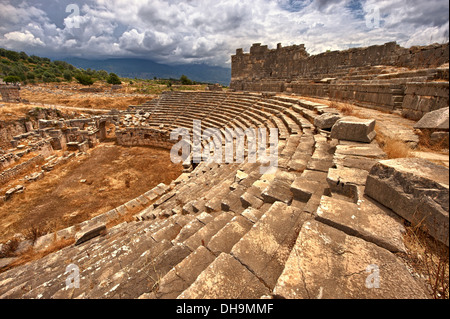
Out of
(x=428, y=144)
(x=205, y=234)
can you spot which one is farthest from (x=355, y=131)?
(x=205, y=234)

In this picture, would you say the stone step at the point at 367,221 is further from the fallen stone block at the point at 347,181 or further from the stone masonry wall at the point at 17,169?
the stone masonry wall at the point at 17,169

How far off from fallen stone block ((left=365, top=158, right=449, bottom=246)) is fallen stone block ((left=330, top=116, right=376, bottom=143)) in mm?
1821

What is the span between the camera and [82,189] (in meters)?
9.93

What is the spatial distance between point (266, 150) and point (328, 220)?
14.7 ft

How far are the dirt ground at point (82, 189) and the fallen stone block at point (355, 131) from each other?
29.5ft

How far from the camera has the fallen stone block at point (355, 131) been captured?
386 cm

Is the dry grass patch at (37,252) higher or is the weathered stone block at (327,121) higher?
the weathered stone block at (327,121)

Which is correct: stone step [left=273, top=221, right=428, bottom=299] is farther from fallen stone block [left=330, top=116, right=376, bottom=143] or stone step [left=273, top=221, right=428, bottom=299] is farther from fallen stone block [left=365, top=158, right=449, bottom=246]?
fallen stone block [left=330, top=116, right=376, bottom=143]

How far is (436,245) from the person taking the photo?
1.72 m

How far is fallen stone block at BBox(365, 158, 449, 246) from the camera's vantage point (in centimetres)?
165

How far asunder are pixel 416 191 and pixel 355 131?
8.17 feet

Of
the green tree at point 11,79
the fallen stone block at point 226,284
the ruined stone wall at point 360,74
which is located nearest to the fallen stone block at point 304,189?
the fallen stone block at point 226,284

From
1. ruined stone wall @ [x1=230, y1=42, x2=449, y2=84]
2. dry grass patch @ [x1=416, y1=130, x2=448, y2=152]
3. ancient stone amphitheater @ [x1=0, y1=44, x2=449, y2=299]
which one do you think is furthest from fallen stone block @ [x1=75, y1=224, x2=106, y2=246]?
ruined stone wall @ [x1=230, y1=42, x2=449, y2=84]
